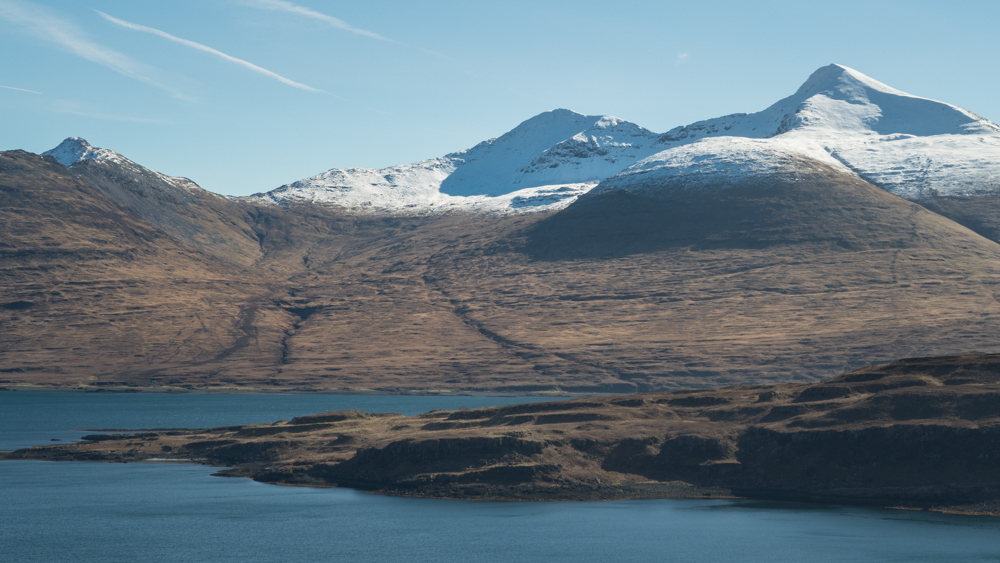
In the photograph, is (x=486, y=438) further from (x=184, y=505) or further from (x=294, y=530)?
(x=184, y=505)

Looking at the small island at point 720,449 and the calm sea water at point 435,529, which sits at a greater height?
the small island at point 720,449

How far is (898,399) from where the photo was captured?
4582 inches

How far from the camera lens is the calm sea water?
88375mm

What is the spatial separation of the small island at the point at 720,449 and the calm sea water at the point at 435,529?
3.96 meters

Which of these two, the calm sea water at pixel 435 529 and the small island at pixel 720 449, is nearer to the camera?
the calm sea water at pixel 435 529

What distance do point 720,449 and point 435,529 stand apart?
132ft

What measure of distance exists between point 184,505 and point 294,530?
62.7 feet

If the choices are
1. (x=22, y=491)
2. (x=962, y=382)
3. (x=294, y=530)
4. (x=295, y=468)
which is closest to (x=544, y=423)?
(x=295, y=468)

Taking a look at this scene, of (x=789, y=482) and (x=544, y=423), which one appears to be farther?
(x=544, y=423)

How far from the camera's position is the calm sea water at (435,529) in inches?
3479

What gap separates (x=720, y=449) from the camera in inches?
4697

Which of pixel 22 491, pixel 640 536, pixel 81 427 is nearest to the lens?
pixel 640 536

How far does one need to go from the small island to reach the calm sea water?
3957 mm

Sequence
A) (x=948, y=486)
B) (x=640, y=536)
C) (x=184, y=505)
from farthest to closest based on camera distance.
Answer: (x=184, y=505), (x=948, y=486), (x=640, y=536)
